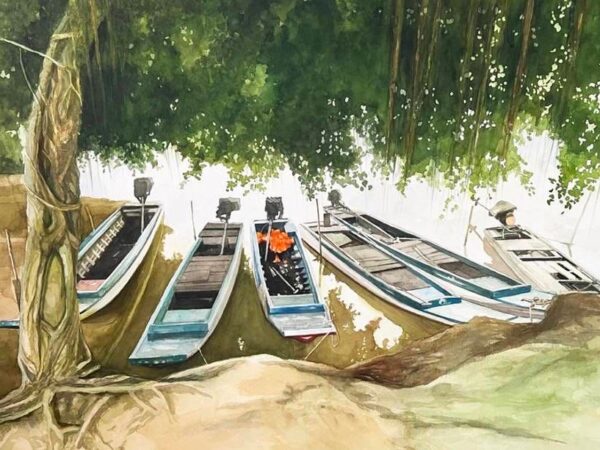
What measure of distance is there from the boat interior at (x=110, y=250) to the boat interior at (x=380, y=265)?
43 centimetres

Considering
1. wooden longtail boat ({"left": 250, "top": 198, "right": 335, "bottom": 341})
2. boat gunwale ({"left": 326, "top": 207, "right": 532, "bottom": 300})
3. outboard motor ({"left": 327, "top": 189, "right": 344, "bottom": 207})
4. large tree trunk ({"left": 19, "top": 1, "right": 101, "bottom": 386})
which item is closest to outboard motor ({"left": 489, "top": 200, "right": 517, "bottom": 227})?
boat gunwale ({"left": 326, "top": 207, "right": 532, "bottom": 300})

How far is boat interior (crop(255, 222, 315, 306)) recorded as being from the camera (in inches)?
57.2

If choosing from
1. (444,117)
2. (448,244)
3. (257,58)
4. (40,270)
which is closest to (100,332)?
(40,270)

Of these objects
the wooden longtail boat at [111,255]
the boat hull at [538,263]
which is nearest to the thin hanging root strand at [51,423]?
the wooden longtail boat at [111,255]

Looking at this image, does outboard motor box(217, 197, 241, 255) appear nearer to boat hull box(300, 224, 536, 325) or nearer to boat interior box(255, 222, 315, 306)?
boat interior box(255, 222, 315, 306)

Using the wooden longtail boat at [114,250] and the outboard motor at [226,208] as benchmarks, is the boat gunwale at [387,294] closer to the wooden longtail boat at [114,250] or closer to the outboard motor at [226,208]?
the outboard motor at [226,208]

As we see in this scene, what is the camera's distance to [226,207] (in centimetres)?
146

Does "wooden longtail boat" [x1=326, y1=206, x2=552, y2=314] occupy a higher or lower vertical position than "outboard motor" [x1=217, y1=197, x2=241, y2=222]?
lower

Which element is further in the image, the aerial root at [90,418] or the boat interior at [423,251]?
the boat interior at [423,251]

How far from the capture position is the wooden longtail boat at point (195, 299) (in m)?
1.42

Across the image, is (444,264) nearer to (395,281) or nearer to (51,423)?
(395,281)

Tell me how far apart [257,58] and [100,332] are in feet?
2.49

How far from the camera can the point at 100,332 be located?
4.70ft

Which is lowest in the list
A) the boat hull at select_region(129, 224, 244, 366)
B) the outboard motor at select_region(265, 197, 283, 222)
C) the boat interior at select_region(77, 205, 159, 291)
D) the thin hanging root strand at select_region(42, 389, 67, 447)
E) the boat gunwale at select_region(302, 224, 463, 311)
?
the thin hanging root strand at select_region(42, 389, 67, 447)
